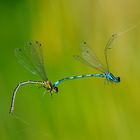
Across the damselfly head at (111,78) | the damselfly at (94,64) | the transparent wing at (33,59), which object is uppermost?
the transparent wing at (33,59)

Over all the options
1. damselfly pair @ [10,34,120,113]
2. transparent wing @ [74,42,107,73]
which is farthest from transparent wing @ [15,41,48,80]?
transparent wing @ [74,42,107,73]

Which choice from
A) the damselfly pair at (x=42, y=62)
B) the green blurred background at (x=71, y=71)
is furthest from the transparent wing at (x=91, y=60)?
the green blurred background at (x=71, y=71)

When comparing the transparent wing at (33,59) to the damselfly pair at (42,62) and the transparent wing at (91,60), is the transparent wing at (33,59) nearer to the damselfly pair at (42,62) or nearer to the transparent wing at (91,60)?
the damselfly pair at (42,62)

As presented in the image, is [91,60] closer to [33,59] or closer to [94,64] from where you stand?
[94,64]

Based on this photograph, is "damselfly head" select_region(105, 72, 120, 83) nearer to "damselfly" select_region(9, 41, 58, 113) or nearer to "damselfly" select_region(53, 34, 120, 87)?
"damselfly" select_region(53, 34, 120, 87)

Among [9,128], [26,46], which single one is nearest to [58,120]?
[9,128]

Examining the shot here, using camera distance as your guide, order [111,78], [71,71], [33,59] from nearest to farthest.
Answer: [111,78], [33,59], [71,71]

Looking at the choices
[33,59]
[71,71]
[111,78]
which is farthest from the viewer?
[71,71]

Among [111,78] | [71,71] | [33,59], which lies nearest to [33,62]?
[33,59]
